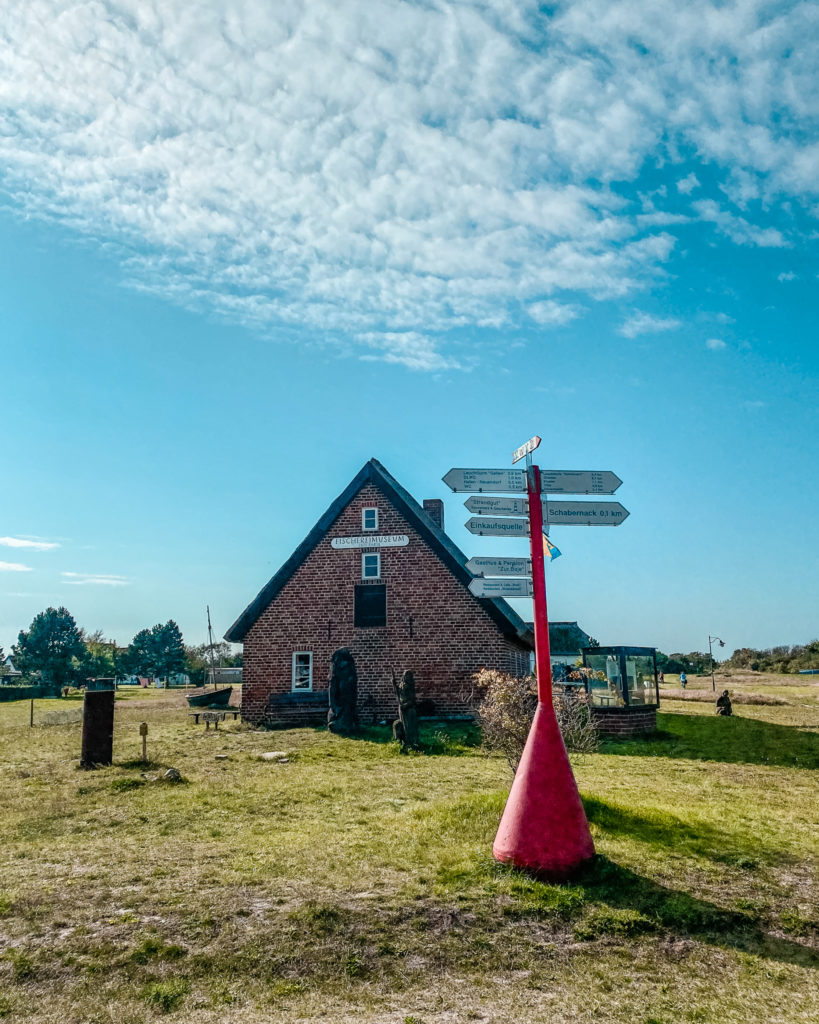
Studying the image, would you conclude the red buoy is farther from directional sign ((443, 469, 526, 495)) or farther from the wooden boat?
the wooden boat

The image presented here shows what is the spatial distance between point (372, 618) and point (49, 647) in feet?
133

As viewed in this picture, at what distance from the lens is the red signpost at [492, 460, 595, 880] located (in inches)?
235

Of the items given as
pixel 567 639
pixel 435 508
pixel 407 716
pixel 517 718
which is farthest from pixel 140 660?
pixel 517 718

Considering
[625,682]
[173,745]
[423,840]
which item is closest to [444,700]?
[625,682]

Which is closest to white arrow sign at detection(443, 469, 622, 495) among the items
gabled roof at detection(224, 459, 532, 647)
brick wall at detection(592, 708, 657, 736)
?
A: brick wall at detection(592, 708, 657, 736)

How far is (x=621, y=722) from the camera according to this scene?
1714 cm

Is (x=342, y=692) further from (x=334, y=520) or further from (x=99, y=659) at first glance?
(x=99, y=659)

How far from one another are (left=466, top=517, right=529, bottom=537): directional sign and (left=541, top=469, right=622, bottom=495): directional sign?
0.44m

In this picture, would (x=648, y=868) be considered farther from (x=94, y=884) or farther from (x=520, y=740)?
(x=94, y=884)

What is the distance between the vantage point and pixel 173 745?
52.4 ft

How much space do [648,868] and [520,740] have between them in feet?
8.01

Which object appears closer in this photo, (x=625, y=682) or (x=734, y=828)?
(x=734, y=828)

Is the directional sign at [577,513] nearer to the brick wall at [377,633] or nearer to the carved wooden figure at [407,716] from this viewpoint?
the carved wooden figure at [407,716]

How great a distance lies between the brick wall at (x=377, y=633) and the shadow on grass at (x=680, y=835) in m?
11.3
